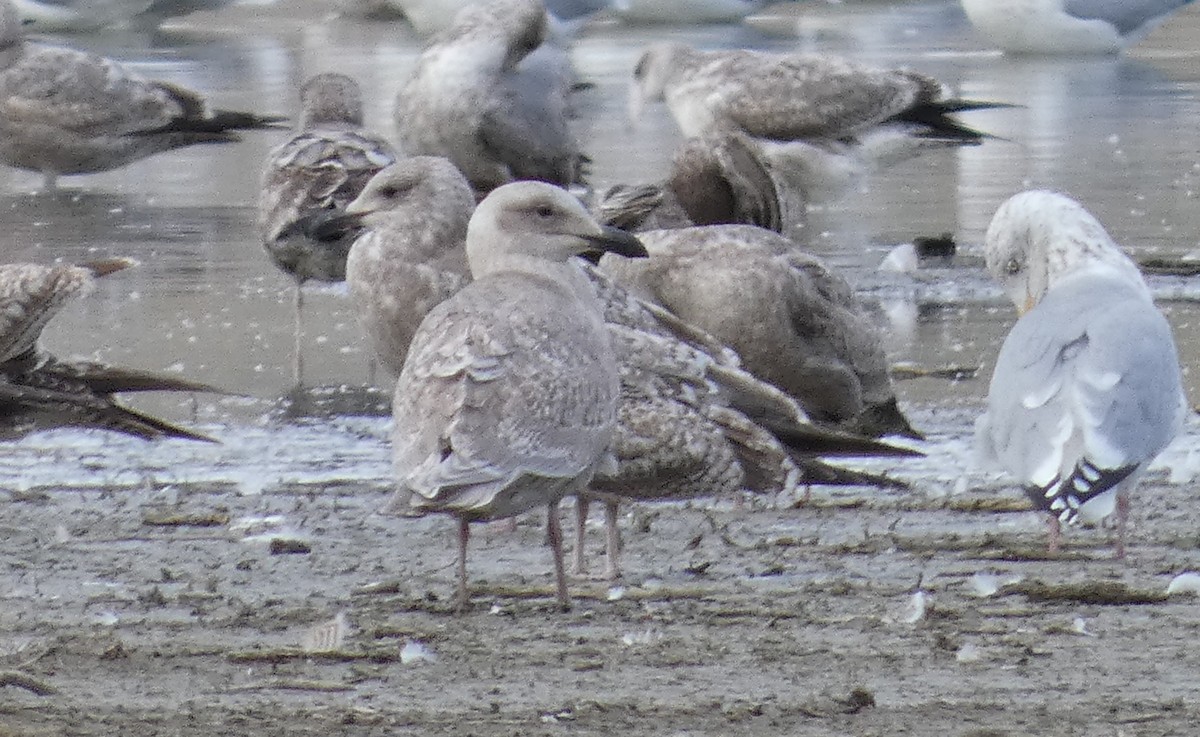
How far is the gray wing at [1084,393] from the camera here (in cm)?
476

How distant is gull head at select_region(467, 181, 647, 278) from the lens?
483 centimetres

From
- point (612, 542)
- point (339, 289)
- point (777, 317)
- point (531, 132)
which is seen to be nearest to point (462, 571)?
point (612, 542)

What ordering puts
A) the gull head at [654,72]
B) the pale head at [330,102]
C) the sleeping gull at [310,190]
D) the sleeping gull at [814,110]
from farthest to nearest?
→ the gull head at [654,72]
the sleeping gull at [814,110]
the pale head at [330,102]
the sleeping gull at [310,190]

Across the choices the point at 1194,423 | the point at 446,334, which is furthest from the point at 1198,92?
the point at 446,334

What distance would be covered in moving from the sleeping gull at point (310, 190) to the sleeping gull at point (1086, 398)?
9.43ft

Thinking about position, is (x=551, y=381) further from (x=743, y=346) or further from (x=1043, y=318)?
(x=743, y=346)

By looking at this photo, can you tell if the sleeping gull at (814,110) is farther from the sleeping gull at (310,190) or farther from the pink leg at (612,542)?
the pink leg at (612,542)

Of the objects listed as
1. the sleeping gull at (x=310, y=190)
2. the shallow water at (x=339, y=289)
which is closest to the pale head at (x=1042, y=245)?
the shallow water at (x=339, y=289)

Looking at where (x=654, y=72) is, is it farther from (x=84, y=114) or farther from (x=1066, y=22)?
(x=1066, y=22)

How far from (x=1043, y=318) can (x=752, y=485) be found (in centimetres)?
73

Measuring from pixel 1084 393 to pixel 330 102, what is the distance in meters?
4.95

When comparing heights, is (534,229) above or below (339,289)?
above

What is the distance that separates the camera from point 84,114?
11.4 meters

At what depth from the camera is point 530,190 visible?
4848 mm
